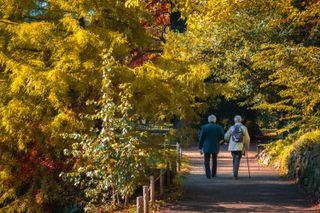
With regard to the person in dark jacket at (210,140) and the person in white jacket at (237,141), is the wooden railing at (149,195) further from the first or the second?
the person in white jacket at (237,141)

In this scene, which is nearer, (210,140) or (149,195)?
(149,195)

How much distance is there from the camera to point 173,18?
33219 millimetres

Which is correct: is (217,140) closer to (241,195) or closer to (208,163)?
(208,163)

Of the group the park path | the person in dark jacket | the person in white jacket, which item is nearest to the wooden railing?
the park path

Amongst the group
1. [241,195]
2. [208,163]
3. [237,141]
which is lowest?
[241,195]

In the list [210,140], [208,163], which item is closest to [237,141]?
[210,140]

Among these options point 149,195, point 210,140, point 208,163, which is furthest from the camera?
point 208,163

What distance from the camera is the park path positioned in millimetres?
12602

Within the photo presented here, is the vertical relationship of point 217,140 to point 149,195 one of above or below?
above

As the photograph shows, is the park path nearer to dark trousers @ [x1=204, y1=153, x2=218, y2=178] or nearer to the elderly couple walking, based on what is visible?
dark trousers @ [x1=204, y1=153, x2=218, y2=178]

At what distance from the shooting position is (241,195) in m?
14.6

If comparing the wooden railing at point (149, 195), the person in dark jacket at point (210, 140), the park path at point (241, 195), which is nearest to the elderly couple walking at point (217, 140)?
the person in dark jacket at point (210, 140)

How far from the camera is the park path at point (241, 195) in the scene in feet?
41.3

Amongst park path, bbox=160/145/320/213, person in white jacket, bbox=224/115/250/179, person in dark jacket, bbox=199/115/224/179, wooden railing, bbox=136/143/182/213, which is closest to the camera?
wooden railing, bbox=136/143/182/213
